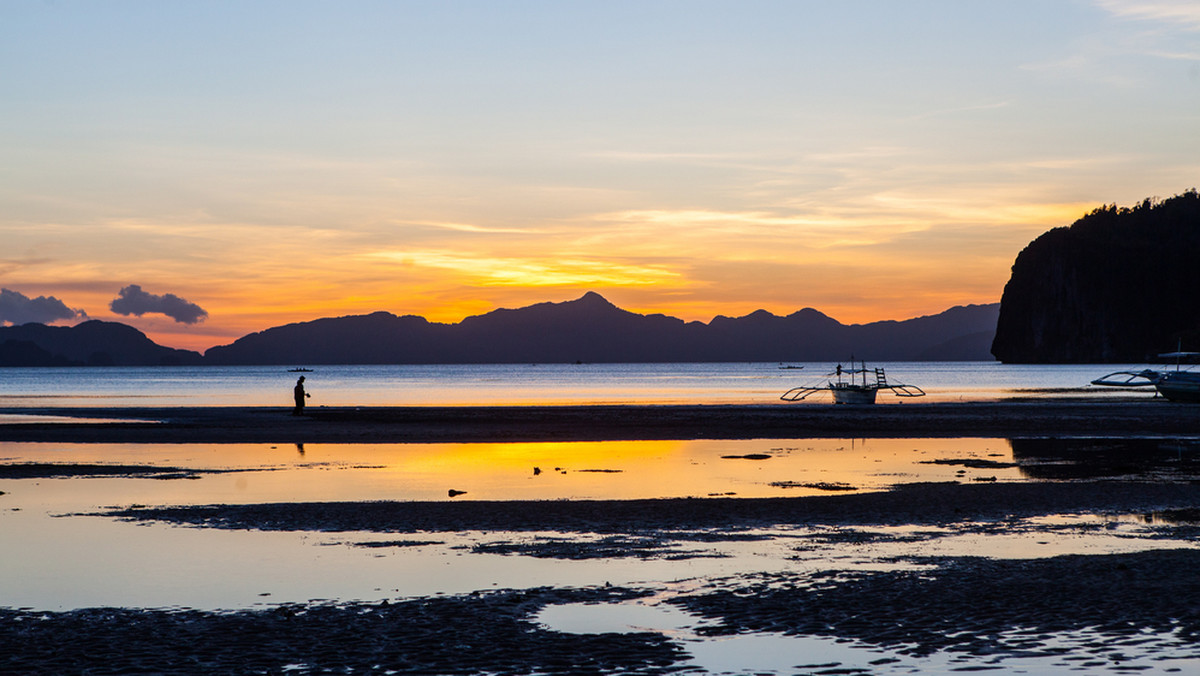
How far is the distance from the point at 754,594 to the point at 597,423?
1628 inches

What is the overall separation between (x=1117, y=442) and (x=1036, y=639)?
1227 inches

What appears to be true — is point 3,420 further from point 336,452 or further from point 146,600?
point 146,600

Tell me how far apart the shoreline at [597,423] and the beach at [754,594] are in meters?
17.3

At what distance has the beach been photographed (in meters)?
10.5

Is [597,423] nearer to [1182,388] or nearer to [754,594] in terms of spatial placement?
[754,594]

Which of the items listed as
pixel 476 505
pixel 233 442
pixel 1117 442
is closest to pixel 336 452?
pixel 233 442

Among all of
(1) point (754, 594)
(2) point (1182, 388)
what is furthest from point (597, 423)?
(2) point (1182, 388)

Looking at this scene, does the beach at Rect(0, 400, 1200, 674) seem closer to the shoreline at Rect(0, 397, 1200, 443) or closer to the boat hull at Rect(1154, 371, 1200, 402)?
the shoreline at Rect(0, 397, 1200, 443)

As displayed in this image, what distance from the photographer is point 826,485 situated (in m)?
26.1

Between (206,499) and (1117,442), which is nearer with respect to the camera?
(206,499)

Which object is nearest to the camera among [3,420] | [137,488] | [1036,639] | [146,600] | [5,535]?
[1036,639]

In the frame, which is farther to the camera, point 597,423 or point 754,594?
point 597,423

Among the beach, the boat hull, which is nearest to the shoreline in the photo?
the boat hull

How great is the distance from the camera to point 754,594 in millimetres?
13398
